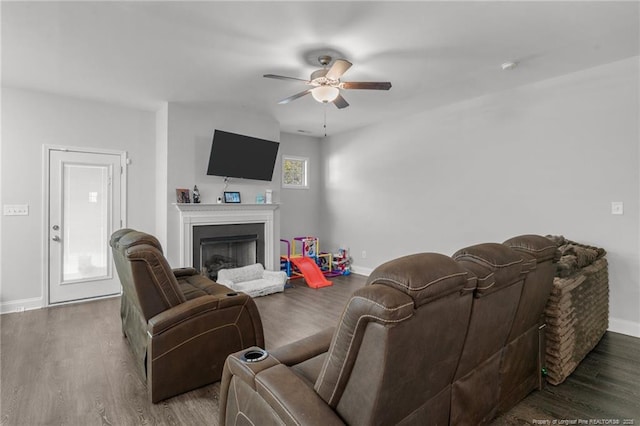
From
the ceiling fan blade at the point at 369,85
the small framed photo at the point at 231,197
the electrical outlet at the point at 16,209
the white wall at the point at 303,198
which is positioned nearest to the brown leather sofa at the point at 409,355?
the ceiling fan blade at the point at 369,85

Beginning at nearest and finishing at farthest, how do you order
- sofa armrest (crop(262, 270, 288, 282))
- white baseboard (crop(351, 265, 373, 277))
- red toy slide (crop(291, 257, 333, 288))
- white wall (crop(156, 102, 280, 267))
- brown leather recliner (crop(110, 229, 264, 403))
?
brown leather recliner (crop(110, 229, 264, 403))
white wall (crop(156, 102, 280, 267))
sofa armrest (crop(262, 270, 288, 282))
red toy slide (crop(291, 257, 333, 288))
white baseboard (crop(351, 265, 373, 277))

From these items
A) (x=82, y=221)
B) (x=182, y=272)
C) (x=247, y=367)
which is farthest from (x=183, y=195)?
(x=247, y=367)

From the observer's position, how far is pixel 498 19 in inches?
105

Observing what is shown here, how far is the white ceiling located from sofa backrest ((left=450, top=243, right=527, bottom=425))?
6.49 feet

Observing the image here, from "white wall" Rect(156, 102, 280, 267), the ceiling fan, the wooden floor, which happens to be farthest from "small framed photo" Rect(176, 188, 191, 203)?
the ceiling fan

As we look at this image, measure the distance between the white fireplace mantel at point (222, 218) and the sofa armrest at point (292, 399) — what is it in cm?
385

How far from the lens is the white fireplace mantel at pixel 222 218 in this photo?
4.78 metres

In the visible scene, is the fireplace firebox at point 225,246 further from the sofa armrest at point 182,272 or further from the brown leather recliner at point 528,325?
the brown leather recliner at point 528,325

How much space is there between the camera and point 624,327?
3.45 m

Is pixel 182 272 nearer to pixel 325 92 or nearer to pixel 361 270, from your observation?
pixel 325 92

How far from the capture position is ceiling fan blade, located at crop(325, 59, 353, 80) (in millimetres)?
2824

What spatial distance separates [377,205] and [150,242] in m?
4.33

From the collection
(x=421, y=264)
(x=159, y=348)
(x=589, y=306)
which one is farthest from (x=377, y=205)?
(x=421, y=264)

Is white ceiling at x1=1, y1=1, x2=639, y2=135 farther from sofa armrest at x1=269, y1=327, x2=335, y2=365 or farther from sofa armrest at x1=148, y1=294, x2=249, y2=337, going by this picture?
sofa armrest at x1=269, y1=327, x2=335, y2=365
